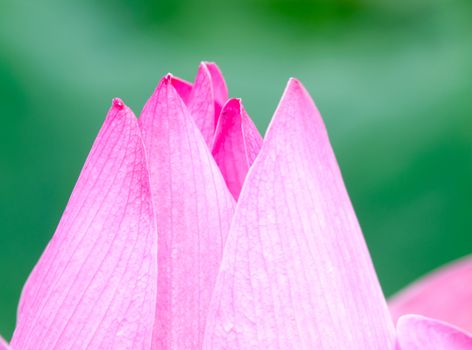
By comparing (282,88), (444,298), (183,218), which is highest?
(282,88)

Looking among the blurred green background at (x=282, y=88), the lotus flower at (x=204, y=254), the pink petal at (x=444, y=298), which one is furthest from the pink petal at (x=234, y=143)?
the blurred green background at (x=282, y=88)

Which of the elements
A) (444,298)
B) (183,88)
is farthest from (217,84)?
(444,298)

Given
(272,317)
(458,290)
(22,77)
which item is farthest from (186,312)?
(22,77)

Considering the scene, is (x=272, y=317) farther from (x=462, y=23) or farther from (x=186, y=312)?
(x=462, y=23)

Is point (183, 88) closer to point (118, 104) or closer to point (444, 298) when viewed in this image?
point (118, 104)

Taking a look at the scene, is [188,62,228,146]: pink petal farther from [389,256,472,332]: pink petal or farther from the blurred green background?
the blurred green background

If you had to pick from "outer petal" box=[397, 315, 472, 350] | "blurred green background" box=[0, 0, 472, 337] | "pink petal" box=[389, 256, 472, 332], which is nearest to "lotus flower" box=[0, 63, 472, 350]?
"outer petal" box=[397, 315, 472, 350]
